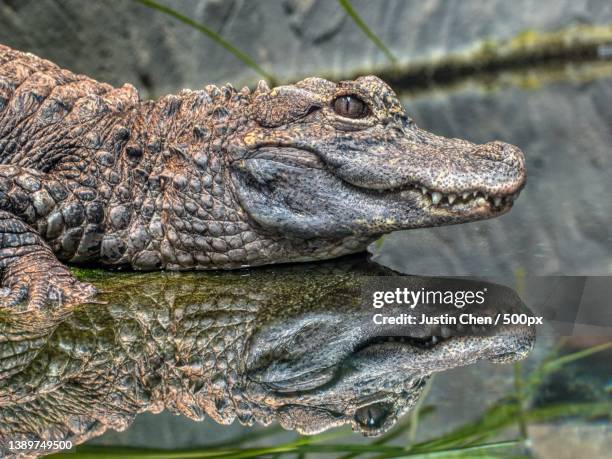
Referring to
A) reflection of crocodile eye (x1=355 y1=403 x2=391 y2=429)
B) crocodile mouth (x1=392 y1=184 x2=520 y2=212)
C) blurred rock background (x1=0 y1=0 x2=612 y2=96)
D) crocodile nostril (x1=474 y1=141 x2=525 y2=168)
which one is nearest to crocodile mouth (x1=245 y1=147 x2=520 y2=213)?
crocodile mouth (x1=392 y1=184 x2=520 y2=212)

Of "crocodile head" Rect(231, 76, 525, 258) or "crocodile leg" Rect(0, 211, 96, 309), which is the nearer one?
"crocodile leg" Rect(0, 211, 96, 309)

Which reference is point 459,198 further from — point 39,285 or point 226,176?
point 39,285

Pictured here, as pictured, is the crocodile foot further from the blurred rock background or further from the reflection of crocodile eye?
the blurred rock background

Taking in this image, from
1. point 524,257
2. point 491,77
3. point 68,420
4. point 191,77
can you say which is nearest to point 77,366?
point 68,420

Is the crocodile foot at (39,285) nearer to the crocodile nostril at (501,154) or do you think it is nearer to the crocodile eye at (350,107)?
the crocodile eye at (350,107)

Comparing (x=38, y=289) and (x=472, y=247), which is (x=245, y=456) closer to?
(x=38, y=289)

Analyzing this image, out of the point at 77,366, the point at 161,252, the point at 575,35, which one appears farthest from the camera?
the point at 575,35

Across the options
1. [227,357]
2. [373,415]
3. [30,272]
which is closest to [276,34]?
[30,272]

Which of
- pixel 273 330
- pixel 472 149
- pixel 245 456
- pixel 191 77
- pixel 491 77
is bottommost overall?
pixel 245 456
